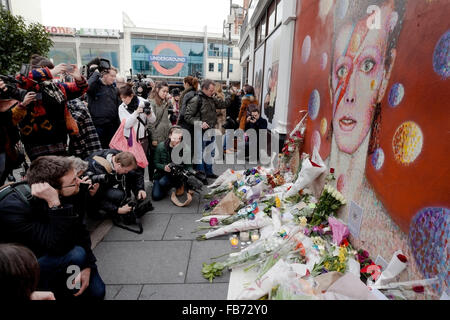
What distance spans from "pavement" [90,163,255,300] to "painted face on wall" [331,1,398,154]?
193cm

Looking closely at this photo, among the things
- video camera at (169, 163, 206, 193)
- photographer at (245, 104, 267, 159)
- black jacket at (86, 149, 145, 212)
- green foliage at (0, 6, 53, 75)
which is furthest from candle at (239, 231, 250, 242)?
green foliage at (0, 6, 53, 75)

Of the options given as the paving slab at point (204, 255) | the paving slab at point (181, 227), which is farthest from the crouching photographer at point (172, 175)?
the paving slab at point (204, 255)

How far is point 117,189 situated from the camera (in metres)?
3.59

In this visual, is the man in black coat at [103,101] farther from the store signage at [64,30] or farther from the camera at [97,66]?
the store signage at [64,30]

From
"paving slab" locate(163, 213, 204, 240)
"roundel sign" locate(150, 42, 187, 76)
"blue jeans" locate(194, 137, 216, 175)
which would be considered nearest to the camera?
"paving slab" locate(163, 213, 204, 240)

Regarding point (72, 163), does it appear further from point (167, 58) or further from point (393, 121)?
point (167, 58)

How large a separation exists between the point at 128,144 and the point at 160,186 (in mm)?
862

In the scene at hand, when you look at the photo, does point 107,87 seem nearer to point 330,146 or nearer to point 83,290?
point 83,290

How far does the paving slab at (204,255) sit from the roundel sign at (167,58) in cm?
3568

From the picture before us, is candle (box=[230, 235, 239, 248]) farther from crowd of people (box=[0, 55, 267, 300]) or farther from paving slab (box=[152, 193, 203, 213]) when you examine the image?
crowd of people (box=[0, 55, 267, 300])

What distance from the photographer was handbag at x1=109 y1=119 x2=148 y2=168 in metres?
4.18

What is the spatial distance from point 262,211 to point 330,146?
1.24 metres

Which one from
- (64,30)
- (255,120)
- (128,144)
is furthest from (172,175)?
(64,30)

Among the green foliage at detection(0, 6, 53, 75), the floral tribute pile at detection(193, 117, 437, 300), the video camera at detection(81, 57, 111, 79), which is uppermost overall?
the green foliage at detection(0, 6, 53, 75)
